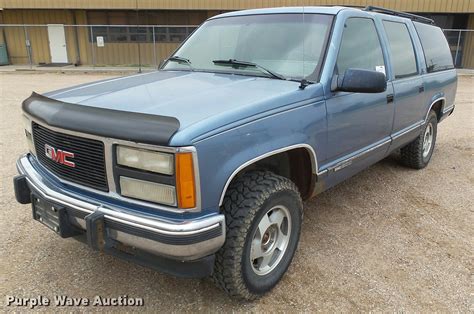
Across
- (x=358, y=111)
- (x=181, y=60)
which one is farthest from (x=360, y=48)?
(x=181, y=60)

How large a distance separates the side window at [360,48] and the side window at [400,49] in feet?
1.02

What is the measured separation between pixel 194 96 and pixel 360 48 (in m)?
1.79

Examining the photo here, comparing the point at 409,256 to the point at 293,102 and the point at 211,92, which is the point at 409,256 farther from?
the point at 211,92

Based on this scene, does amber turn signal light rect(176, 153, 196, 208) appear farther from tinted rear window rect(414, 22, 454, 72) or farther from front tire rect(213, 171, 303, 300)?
tinted rear window rect(414, 22, 454, 72)

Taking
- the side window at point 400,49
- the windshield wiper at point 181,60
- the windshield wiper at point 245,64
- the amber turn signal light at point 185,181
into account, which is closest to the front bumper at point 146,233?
the amber turn signal light at point 185,181

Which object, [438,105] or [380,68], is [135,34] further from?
[380,68]

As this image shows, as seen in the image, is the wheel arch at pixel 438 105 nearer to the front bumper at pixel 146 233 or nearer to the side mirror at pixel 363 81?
the side mirror at pixel 363 81

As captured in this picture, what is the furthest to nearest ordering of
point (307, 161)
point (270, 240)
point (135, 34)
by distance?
point (135, 34) < point (307, 161) < point (270, 240)

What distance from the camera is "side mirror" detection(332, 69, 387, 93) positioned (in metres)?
2.89

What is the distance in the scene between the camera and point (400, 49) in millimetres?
4316

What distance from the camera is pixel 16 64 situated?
2219cm

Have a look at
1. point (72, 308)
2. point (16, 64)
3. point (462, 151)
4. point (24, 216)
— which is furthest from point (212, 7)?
point (72, 308)

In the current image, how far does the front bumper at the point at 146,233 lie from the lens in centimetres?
211

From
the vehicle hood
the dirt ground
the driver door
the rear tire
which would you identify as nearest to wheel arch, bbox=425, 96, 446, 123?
the rear tire
